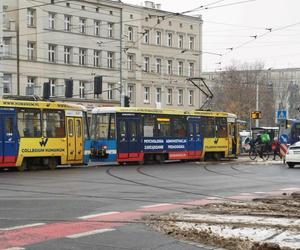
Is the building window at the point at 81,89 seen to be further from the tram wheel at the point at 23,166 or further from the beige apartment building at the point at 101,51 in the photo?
the tram wheel at the point at 23,166

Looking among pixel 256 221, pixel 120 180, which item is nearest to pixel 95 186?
pixel 120 180

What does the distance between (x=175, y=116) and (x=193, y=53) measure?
45.8 meters

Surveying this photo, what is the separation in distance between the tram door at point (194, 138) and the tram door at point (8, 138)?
12.4 m

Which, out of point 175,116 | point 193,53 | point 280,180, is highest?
point 193,53

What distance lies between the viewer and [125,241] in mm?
8633

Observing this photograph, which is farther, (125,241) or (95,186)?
(95,186)

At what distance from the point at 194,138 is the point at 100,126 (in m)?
6.83

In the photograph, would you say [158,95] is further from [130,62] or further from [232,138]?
[232,138]

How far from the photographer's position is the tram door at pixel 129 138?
3064 centimetres

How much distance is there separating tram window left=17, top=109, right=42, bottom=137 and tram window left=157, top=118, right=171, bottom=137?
27.1 ft

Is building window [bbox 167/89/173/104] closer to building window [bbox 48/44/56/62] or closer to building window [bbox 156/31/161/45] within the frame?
building window [bbox 156/31/161/45]

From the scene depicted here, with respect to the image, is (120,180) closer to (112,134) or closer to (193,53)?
(112,134)

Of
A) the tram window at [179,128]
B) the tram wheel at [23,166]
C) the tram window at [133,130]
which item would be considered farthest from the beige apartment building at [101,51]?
the tram wheel at [23,166]

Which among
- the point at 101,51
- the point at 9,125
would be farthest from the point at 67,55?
the point at 9,125
